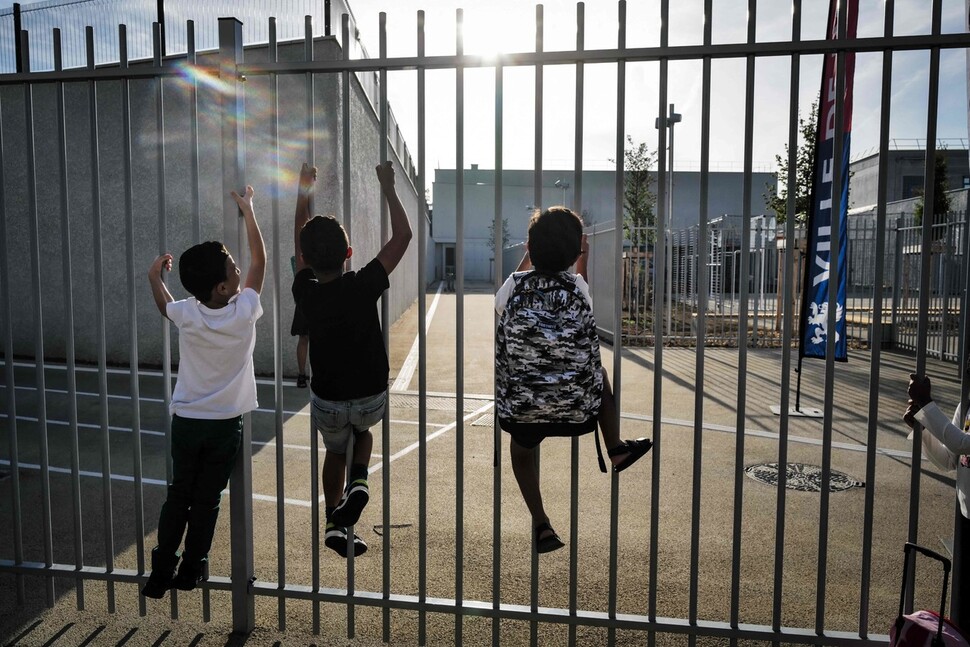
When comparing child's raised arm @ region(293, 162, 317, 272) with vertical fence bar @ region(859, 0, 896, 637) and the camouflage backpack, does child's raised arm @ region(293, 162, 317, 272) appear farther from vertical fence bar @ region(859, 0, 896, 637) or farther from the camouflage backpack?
vertical fence bar @ region(859, 0, 896, 637)

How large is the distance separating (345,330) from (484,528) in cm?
268

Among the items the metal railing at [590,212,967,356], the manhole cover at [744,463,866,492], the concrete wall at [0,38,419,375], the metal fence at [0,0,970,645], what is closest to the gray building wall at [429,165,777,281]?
the metal railing at [590,212,967,356]

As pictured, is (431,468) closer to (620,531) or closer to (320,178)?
(620,531)

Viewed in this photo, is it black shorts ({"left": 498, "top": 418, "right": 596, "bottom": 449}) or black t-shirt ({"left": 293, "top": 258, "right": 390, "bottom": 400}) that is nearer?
black shorts ({"left": 498, "top": 418, "right": 596, "bottom": 449})

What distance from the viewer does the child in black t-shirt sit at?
321 centimetres

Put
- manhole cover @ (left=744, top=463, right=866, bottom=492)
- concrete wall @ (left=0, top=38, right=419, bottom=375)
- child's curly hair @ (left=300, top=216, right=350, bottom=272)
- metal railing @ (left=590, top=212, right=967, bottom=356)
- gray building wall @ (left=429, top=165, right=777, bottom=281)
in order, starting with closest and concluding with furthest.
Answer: child's curly hair @ (left=300, top=216, right=350, bottom=272) → manhole cover @ (left=744, top=463, right=866, bottom=492) → concrete wall @ (left=0, top=38, right=419, bottom=375) → metal railing @ (left=590, top=212, right=967, bottom=356) → gray building wall @ (left=429, top=165, right=777, bottom=281)

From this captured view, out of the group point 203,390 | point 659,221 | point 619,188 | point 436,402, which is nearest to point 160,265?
point 203,390

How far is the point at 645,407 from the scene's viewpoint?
999cm

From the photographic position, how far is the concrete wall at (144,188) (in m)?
11.6

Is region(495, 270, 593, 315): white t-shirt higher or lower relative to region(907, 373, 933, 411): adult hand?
higher

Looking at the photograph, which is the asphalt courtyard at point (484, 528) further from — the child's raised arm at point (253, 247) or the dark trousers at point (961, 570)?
the child's raised arm at point (253, 247)

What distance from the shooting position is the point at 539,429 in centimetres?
302

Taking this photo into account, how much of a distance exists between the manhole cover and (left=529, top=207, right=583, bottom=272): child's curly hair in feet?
14.8

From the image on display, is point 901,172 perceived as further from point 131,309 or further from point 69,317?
point 69,317
